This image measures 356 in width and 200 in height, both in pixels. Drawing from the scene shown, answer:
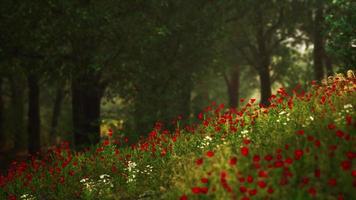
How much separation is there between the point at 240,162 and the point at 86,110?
13.9 meters

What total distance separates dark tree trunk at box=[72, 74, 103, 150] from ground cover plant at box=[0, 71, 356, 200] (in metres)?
7.24

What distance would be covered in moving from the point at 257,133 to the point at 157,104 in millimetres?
11680

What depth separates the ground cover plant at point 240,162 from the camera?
22.0 ft

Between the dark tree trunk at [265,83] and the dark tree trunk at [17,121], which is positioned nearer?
the dark tree trunk at [17,121]

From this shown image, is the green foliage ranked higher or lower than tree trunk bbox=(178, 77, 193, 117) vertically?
higher

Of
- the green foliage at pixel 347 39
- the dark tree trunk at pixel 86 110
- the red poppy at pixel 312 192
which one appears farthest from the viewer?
the dark tree trunk at pixel 86 110

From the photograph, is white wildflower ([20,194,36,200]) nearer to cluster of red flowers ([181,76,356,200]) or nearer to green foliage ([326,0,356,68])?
cluster of red flowers ([181,76,356,200])

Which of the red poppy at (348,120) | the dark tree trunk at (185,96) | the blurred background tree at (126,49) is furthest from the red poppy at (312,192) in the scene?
the dark tree trunk at (185,96)

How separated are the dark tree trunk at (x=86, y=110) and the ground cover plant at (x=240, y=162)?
7238 mm

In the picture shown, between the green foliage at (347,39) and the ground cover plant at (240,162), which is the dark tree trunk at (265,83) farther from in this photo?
the ground cover plant at (240,162)

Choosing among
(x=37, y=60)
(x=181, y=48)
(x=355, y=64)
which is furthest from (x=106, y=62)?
(x=355, y=64)

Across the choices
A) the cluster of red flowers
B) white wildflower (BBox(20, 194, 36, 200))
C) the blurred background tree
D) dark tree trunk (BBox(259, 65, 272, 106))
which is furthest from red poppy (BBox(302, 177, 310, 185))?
dark tree trunk (BBox(259, 65, 272, 106))

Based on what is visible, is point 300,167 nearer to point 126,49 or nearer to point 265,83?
point 126,49

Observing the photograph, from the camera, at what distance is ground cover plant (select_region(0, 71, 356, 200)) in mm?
6715
